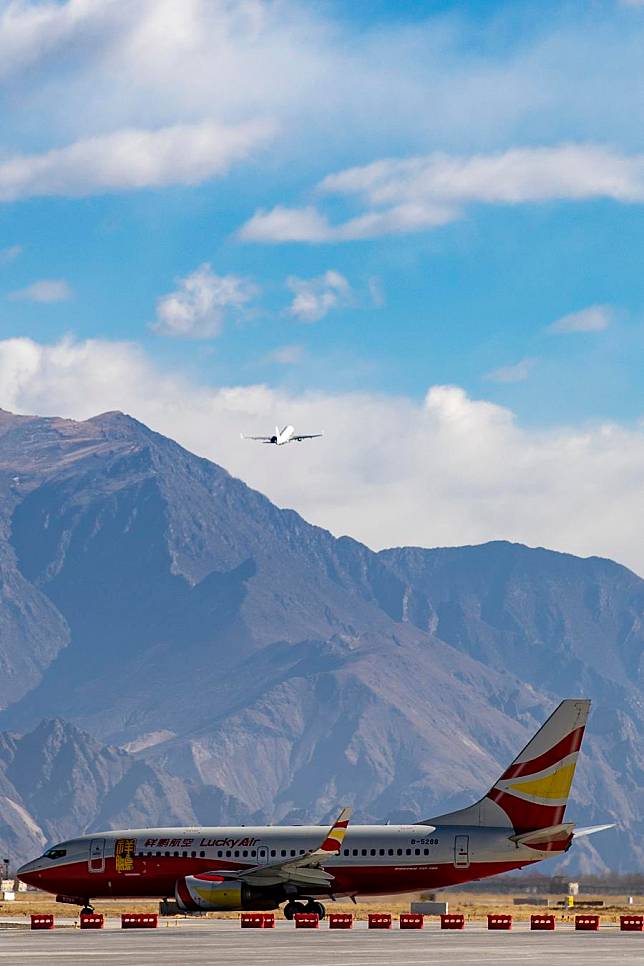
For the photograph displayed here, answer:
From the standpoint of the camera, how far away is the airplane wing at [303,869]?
78562mm

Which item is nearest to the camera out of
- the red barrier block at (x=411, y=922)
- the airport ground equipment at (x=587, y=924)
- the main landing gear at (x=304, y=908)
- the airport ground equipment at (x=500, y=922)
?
the airport ground equipment at (x=500, y=922)

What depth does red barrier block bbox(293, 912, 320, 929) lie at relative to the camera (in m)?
76.4

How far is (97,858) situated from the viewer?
3383 inches

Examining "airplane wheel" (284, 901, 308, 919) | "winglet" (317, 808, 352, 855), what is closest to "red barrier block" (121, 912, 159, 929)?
"airplane wheel" (284, 901, 308, 919)

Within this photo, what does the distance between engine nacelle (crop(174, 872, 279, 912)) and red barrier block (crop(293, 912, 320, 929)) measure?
2.83m

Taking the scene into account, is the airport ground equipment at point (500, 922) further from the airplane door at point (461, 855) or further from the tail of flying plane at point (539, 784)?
the tail of flying plane at point (539, 784)

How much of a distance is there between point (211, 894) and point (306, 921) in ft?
16.2

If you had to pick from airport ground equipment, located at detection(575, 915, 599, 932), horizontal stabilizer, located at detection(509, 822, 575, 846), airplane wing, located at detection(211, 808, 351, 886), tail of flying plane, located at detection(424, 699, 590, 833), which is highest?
tail of flying plane, located at detection(424, 699, 590, 833)

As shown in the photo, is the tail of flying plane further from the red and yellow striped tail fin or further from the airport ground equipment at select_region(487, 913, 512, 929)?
the airport ground equipment at select_region(487, 913, 512, 929)

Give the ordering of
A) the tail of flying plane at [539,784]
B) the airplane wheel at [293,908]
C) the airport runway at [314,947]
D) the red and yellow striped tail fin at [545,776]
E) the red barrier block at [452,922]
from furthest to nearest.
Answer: the red and yellow striped tail fin at [545,776] → the tail of flying plane at [539,784] → the airplane wheel at [293,908] → the red barrier block at [452,922] → the airport runway at [314,947]

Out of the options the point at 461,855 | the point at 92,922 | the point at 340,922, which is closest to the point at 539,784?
the point at 461,855

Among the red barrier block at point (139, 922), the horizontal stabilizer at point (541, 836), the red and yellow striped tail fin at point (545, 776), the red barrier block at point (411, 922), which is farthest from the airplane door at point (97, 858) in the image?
the horizontal stabilizer at point (541, 836)

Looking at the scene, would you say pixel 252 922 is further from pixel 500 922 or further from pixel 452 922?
pixel 500 922

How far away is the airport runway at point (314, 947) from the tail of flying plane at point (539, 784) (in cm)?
626
